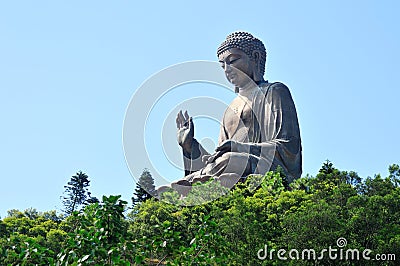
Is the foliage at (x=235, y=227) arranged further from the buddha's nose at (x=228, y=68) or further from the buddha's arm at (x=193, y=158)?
the buddha's nose at (x=228, y=68)

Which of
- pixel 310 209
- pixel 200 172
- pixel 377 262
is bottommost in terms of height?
pixel 377 262

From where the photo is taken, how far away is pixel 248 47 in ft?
54.0

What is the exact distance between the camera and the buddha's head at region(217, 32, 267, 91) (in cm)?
1641

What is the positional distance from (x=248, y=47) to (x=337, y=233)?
8603mm

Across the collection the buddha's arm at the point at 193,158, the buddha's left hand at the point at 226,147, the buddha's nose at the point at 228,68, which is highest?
the buddha's nose at the point at 228,68

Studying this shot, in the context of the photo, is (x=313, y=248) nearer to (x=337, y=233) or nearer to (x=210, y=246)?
(x=337, y=233)

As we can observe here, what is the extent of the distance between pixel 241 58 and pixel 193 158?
2.69 m

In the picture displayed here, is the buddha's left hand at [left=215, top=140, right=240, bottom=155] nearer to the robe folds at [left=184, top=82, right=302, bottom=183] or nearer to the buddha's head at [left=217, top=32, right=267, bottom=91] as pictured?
the robe folds at [left=184, top=82, right=302, bottom=183]

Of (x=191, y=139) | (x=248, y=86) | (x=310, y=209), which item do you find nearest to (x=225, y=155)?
(x=191, y=139)

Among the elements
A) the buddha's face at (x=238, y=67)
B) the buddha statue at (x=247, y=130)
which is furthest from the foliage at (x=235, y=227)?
the buddha's face at (x=238, y=67)

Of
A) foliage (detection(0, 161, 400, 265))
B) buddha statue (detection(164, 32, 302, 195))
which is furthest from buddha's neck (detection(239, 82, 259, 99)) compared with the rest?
foliage (detection(0, 161, 400, 265))

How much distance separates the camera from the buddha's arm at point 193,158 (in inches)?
629

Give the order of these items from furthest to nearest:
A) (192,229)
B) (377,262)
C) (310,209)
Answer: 1. (192,229)
2. (310,209)
3. (377,262)

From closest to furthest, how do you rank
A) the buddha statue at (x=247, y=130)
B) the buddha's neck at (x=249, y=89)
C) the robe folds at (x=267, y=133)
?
1. the buddha statue at (x=247, y=130)
2. the robe folds at (x=267, y=133)
3. the buddha's neck at (x=249, y=89)
